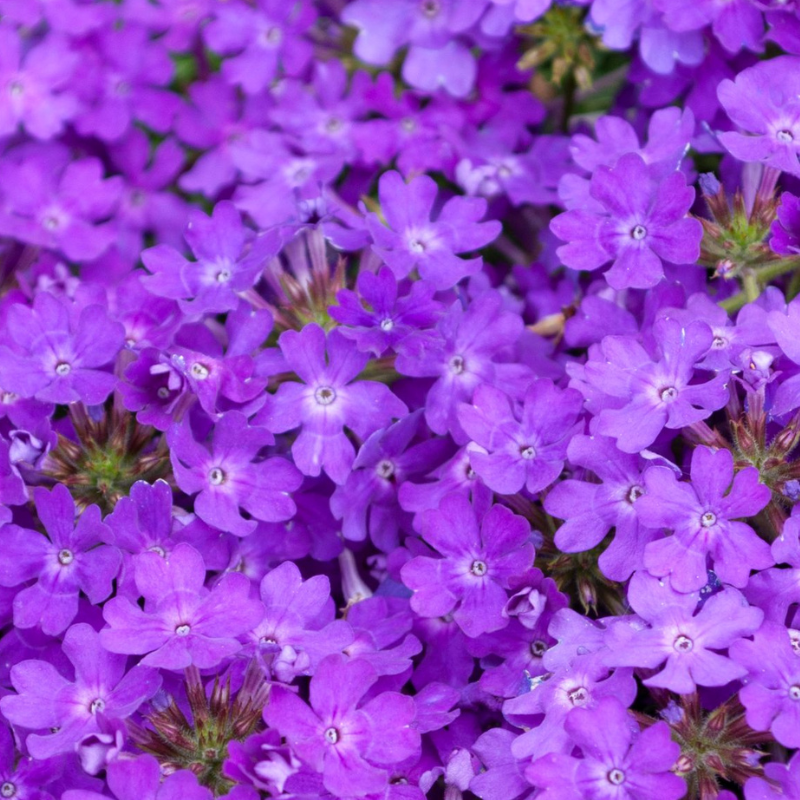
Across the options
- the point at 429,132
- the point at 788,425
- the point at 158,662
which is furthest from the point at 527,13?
the point at 158,662

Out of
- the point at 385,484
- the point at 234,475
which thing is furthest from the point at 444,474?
the point at 234,475

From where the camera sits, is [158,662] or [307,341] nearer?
[158,662]

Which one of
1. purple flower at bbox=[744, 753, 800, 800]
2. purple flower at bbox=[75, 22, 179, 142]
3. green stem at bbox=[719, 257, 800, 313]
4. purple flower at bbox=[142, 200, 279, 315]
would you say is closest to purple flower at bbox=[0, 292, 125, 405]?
purple flower at bbox=[142, 200, 279, 315]

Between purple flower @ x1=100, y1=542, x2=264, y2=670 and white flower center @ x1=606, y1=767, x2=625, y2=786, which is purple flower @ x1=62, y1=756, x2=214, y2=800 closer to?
purple flower @ x1=100, y1=542, x2=264, y2=670

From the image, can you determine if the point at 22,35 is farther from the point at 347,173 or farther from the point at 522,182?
the point at 522,182

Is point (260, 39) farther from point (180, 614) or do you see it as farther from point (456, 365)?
point (180, 614)

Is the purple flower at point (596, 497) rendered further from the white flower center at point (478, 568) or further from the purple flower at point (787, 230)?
the purple flower at point (787, 230)
